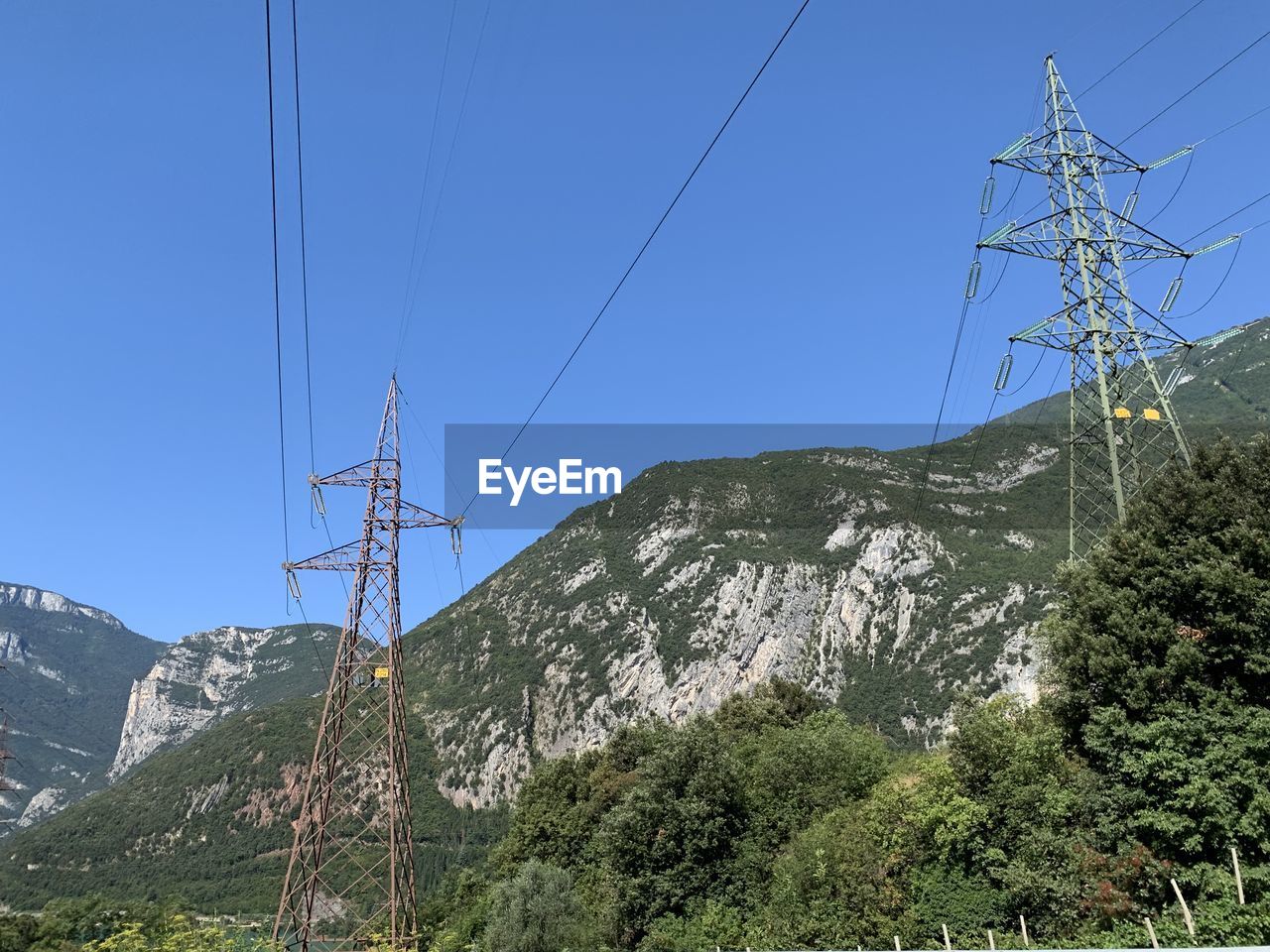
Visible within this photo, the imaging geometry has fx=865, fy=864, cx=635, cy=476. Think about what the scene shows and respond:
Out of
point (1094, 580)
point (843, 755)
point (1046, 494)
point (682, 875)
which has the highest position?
point (1046, 494)

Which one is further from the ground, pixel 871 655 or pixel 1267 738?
pixel 871 655

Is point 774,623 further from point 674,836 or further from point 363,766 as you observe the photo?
point 363,766

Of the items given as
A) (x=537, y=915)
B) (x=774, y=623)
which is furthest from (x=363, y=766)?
(x=774, y=623)

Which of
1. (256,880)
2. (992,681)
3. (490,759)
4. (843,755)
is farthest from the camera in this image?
(490,759)

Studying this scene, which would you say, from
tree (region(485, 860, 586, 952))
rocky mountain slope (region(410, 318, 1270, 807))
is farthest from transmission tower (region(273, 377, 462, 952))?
rocky mountain slope (region(410, 318, 1270, 807))

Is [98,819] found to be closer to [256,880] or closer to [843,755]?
[256,880]

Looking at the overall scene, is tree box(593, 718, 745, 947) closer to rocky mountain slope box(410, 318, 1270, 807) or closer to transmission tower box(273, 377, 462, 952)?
transmission tower box(273, 377, 462, 952)

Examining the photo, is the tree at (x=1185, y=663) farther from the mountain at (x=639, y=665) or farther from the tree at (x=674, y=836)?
the mountain at (x=639, y=665)

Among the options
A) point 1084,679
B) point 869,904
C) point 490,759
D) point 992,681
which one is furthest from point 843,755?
point 490,759
